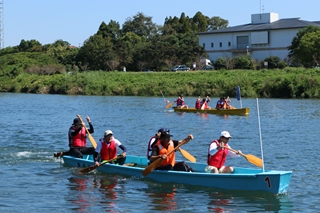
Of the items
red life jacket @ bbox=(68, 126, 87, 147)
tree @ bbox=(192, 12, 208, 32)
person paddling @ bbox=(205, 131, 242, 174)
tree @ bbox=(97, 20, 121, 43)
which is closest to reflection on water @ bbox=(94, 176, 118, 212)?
red life jacket @ bbox=(68, 126, 87, 147)

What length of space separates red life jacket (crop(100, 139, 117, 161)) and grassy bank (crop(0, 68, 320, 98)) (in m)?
42.5

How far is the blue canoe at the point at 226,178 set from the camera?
46.1 feet

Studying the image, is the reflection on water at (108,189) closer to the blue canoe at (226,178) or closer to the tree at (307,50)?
the blue canoe at (226,178)

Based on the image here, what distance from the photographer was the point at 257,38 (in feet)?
298

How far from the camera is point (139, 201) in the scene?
14289 mm

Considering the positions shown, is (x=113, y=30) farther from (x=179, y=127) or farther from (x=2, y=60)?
(x=179, y=127)

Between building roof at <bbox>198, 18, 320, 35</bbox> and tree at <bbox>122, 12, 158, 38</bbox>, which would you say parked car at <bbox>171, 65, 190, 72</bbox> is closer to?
building roof at <bbox>198, 18, 320, 35</bbox>

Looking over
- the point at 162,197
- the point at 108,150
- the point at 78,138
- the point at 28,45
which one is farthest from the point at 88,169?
the point at 28,45

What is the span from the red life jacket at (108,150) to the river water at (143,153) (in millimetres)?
563

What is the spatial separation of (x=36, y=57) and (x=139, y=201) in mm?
81546

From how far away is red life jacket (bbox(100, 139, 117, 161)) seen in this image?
17.1 meters

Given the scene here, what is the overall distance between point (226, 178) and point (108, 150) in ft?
13.2

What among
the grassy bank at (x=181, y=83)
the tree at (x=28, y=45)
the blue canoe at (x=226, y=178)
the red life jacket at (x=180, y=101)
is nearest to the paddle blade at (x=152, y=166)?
the blue canoe at (x=226, y=178)

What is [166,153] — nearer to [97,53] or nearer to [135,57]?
[135,57]
